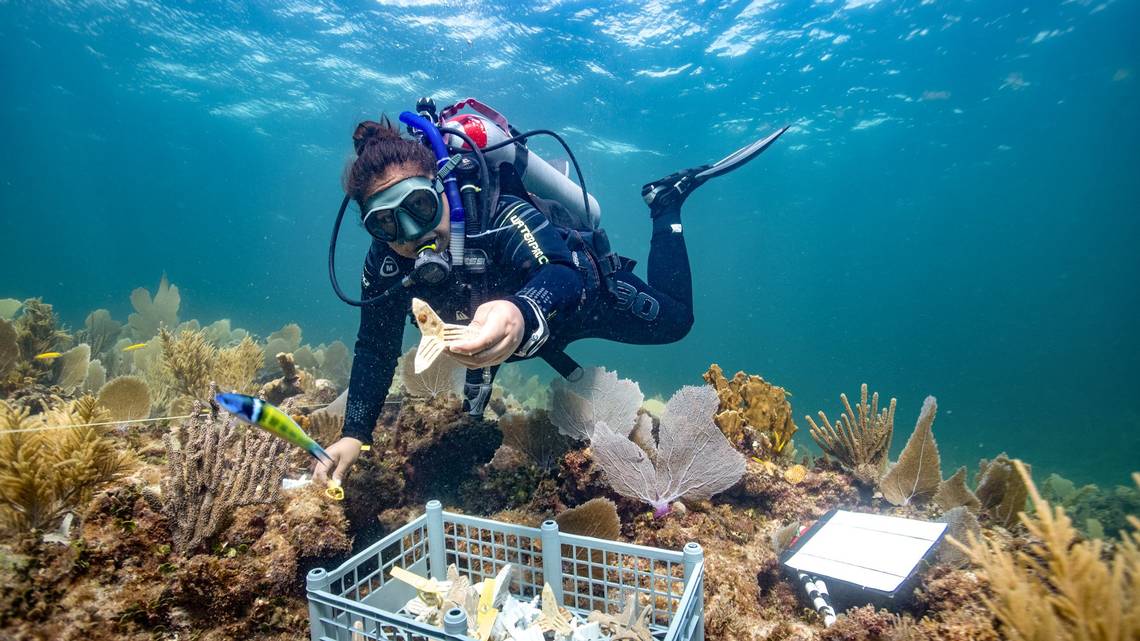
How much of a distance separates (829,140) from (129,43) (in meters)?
38.5

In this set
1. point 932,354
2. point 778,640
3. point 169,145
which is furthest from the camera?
point 932,354

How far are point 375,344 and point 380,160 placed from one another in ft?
4.64

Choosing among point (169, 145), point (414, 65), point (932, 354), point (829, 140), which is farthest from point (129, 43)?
point (932, 354)

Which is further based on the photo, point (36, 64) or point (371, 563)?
Answer: point (36, 64)

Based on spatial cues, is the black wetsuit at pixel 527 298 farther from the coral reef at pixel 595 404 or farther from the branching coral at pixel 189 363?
the branching coral at pixel 189 363

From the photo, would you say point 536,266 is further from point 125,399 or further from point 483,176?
point 125,399

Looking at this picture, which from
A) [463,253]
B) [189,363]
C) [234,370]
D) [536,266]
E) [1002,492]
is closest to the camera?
[536,266]

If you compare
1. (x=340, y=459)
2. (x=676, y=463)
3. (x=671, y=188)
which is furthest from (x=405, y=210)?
(x=671, y=188)

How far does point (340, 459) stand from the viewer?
305 cm

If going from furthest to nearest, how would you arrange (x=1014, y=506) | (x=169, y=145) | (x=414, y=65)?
(x=169, y=145), (x=414, y=65), (x=1014, y=506)

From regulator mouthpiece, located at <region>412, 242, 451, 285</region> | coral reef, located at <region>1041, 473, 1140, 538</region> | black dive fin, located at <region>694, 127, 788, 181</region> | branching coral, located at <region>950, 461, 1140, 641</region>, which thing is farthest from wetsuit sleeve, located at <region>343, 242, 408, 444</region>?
coral reef, located at <region>1041, 473, 1140, 538</region>

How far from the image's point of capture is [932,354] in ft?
336

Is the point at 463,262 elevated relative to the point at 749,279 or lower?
lower

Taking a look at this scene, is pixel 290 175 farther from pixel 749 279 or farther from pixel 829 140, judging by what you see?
pixel 749 279
